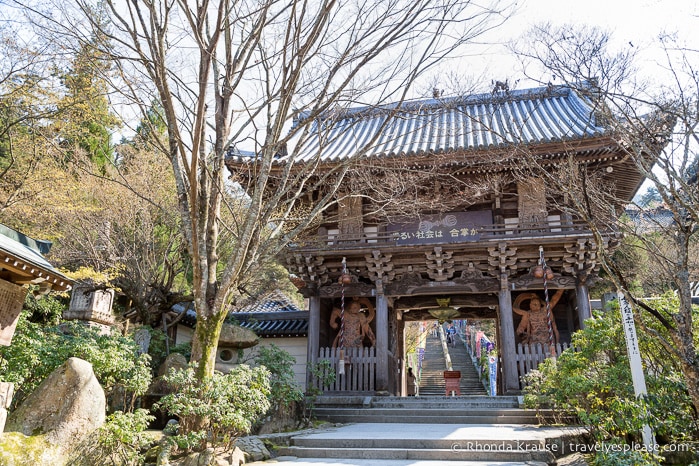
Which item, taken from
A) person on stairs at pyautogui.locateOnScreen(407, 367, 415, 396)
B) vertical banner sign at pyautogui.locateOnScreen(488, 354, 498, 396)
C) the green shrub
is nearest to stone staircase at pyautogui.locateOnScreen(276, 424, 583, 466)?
the green shrub

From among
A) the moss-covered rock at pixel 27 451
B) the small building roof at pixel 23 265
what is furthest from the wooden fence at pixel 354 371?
the moss-covered rock at pixel 27 451

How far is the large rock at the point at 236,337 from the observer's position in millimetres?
12052

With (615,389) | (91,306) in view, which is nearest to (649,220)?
(615,389)

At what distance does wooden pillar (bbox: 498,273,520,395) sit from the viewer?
1102 cm

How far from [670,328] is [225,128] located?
19.1 ft

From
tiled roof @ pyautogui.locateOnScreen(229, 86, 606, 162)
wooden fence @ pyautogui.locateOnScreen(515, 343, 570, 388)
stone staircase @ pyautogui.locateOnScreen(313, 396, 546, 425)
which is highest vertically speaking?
tiled roof @ pyautogui.locateOnScreen(229, 86, 606, 162)

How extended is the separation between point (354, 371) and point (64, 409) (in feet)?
24.6

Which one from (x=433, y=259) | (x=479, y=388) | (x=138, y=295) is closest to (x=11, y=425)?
(x=138, y=295)

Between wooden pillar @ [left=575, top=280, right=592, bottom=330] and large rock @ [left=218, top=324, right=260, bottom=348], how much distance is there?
8.04 m

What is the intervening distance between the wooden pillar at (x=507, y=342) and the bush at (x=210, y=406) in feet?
23.3

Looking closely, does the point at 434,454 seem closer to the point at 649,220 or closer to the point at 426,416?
the point at 426,416

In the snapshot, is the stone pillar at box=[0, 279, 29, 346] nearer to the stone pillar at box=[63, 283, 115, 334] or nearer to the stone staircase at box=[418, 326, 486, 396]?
the stone pillar at box=[63, 283, 115, 334]

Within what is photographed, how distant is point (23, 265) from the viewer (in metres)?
6.51

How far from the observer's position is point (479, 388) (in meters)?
21.0
